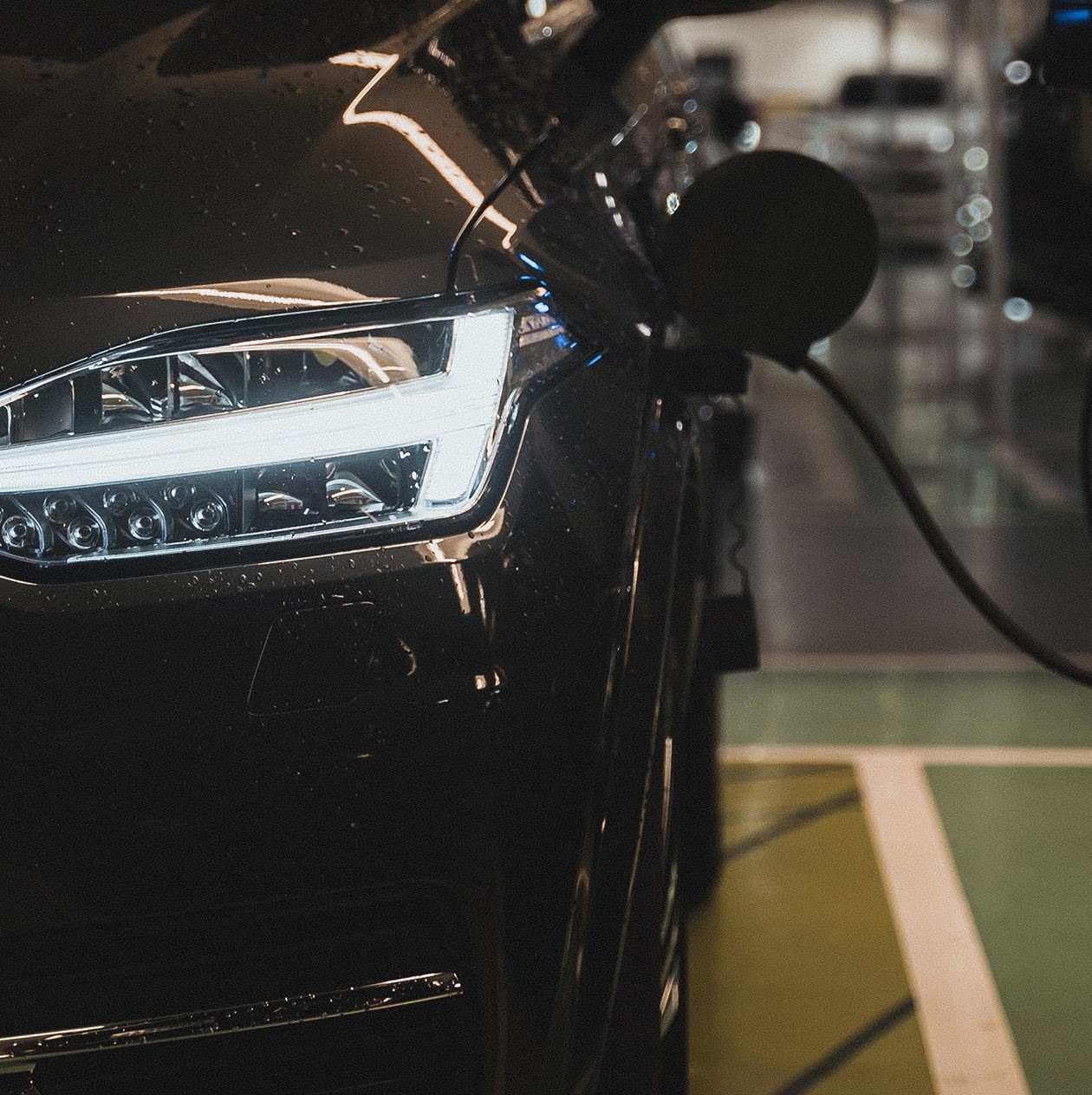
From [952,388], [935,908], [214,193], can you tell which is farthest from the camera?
[952,388]

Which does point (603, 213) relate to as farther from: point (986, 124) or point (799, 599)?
point (986, 124)

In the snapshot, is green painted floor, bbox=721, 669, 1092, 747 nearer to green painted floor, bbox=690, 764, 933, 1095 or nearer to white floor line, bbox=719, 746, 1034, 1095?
white floor line, bbox=719, 746, 1034, 1095

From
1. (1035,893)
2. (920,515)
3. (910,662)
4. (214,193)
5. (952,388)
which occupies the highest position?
(214,193)

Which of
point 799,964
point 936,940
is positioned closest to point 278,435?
point 799,964

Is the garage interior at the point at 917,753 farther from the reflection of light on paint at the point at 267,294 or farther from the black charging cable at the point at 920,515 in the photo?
the reflection of light on paint at the point at 267,294

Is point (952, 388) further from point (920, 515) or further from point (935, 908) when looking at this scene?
point (920, 515)

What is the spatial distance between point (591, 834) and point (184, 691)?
32 centimetres

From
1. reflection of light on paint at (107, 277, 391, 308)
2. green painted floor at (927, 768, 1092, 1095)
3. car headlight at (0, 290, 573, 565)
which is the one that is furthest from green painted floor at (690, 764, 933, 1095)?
reflection of light on paint at (107, 277, 391, 308)

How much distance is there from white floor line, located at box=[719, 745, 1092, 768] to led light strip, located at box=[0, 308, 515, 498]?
2042mm

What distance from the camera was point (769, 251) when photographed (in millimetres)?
1415

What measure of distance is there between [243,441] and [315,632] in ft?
0.51

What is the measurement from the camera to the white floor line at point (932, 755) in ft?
9.71

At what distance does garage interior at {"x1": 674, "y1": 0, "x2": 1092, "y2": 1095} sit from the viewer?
79.0 inches

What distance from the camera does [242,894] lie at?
103 centimetres
